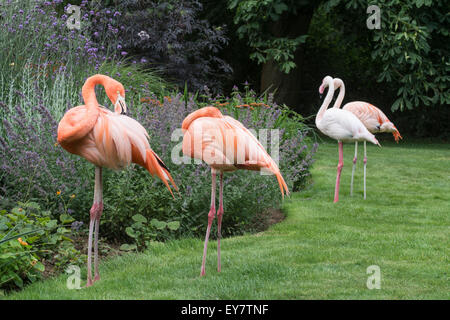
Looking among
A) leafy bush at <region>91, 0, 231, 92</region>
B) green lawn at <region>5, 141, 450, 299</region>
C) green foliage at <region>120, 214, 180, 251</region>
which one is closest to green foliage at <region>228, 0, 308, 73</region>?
leafy bush at <region>91, 0, 231, 92</region>

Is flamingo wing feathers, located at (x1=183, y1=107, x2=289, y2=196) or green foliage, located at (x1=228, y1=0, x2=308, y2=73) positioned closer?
flamingo wing feathers, located at (x1=183, y1=107, x2=289, y2=196)

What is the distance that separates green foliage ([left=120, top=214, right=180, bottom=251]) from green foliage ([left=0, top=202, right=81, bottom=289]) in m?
0.50

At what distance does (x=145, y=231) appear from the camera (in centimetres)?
495

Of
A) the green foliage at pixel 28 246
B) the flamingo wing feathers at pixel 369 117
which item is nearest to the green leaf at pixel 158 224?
the green foliage at pixel 28 246

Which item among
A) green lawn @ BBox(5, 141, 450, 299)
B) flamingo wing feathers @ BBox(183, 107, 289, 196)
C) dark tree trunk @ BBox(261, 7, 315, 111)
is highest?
dark tree trunk @ BBox(261, 7, 315, 111)

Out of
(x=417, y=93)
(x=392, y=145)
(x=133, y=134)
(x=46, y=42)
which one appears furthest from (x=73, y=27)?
(x=392, y=145)

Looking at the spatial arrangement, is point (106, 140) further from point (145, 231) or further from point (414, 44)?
point (414, 44)

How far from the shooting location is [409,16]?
12.3 metres

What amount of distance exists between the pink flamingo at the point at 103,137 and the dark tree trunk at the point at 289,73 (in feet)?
34.2

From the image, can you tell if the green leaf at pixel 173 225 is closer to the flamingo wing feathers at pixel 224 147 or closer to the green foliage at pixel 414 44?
the flamingo wing feathers at pixel 224 147

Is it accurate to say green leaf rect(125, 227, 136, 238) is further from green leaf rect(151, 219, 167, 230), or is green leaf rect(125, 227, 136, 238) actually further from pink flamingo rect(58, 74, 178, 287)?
pink flamingo rect(58, 74, 178, 287)

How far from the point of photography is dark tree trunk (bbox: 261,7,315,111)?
14242 mm

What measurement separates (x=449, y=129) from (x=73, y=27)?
1121 centimetres

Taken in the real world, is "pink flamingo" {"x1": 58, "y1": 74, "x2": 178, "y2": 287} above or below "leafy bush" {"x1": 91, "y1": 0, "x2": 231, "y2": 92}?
below
